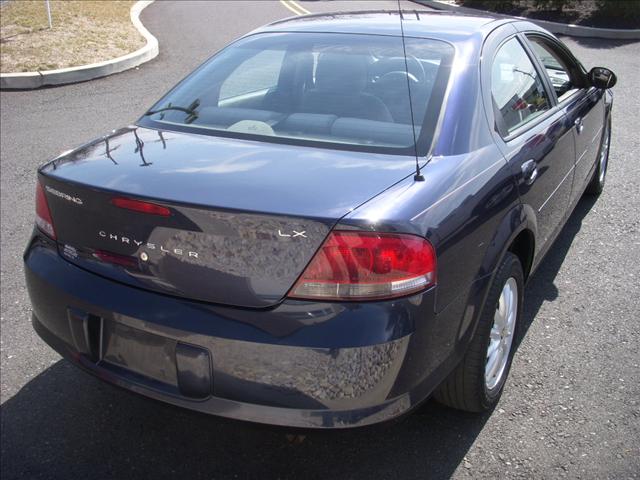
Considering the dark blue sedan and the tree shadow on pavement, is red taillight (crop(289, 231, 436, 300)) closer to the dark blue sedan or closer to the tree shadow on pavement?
the dark blue sedan

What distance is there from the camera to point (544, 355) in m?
3.53

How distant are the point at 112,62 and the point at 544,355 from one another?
8.97 m

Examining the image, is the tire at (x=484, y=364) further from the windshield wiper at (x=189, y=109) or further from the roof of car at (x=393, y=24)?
the windshield wiper at (x=189, y=109)

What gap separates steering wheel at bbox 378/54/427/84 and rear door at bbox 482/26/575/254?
0.28m

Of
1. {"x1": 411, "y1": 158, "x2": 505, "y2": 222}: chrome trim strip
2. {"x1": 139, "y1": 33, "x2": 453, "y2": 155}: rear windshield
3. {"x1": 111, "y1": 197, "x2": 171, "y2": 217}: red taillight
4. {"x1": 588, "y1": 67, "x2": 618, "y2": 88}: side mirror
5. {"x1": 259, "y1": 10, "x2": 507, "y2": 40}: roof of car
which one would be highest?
{"x1": 259, "y1": 10, "x2": 507, "y2": 40}: roof of car

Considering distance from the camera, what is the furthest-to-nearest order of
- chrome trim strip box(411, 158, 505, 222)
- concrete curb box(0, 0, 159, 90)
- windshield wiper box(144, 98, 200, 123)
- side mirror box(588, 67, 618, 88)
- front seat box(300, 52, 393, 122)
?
concrete curb box(0, 0, 159, 90) < side mirror box(588, 67, 618, 88) < windshield wiper box(144, 98, 200, 123) < front seat box(300, 52, 393, 122) < chrome trim strip box(411, 158, 505, 222)

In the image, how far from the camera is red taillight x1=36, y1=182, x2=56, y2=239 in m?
2.79

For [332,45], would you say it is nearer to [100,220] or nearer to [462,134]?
[462,134]

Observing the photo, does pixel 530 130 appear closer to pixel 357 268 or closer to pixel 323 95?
pixel 323 95

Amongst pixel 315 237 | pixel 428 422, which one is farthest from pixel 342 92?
pixel 428 422

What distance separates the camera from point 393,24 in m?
3.58

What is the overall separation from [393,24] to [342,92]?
0.69 m

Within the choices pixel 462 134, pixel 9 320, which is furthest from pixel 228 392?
pixel 9 320

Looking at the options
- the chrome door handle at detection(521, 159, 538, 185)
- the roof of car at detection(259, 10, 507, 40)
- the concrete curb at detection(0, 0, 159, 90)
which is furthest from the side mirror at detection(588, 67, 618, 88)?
the concrete curb at detection(0, 0, 159, 90)
